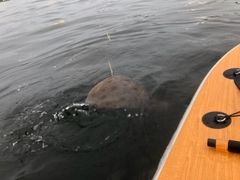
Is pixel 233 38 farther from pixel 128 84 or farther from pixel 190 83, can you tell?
pixel 128 84

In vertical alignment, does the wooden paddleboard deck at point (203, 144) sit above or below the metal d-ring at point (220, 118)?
below

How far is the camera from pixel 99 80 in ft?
18.3

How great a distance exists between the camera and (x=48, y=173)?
3.16 m

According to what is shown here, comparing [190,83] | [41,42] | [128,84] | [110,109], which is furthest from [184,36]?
[41,42]

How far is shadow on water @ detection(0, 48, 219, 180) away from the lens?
10.3ft

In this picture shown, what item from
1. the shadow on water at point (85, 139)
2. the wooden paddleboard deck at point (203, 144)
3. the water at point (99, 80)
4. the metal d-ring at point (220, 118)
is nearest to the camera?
the wooden paddleboard deck at point (203, 144)

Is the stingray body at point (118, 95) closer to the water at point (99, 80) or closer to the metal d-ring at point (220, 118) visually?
the water at point (99, 80)

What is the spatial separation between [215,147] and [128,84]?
2720mm

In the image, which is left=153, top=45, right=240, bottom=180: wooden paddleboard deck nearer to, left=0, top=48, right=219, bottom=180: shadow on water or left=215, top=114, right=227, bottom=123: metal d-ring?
left=215, top=114, right=227, bottom=123: metal d-ring

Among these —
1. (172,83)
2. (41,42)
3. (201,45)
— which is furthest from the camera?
(41,42)

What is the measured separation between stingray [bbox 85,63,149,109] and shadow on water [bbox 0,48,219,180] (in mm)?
136

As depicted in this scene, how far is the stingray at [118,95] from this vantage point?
423 cm

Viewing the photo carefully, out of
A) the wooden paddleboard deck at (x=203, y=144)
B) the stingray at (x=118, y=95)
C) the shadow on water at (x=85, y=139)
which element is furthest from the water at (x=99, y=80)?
the wooden paddleboard deck at (x=203, y=144)

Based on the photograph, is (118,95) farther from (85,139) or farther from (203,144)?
(203,144)
